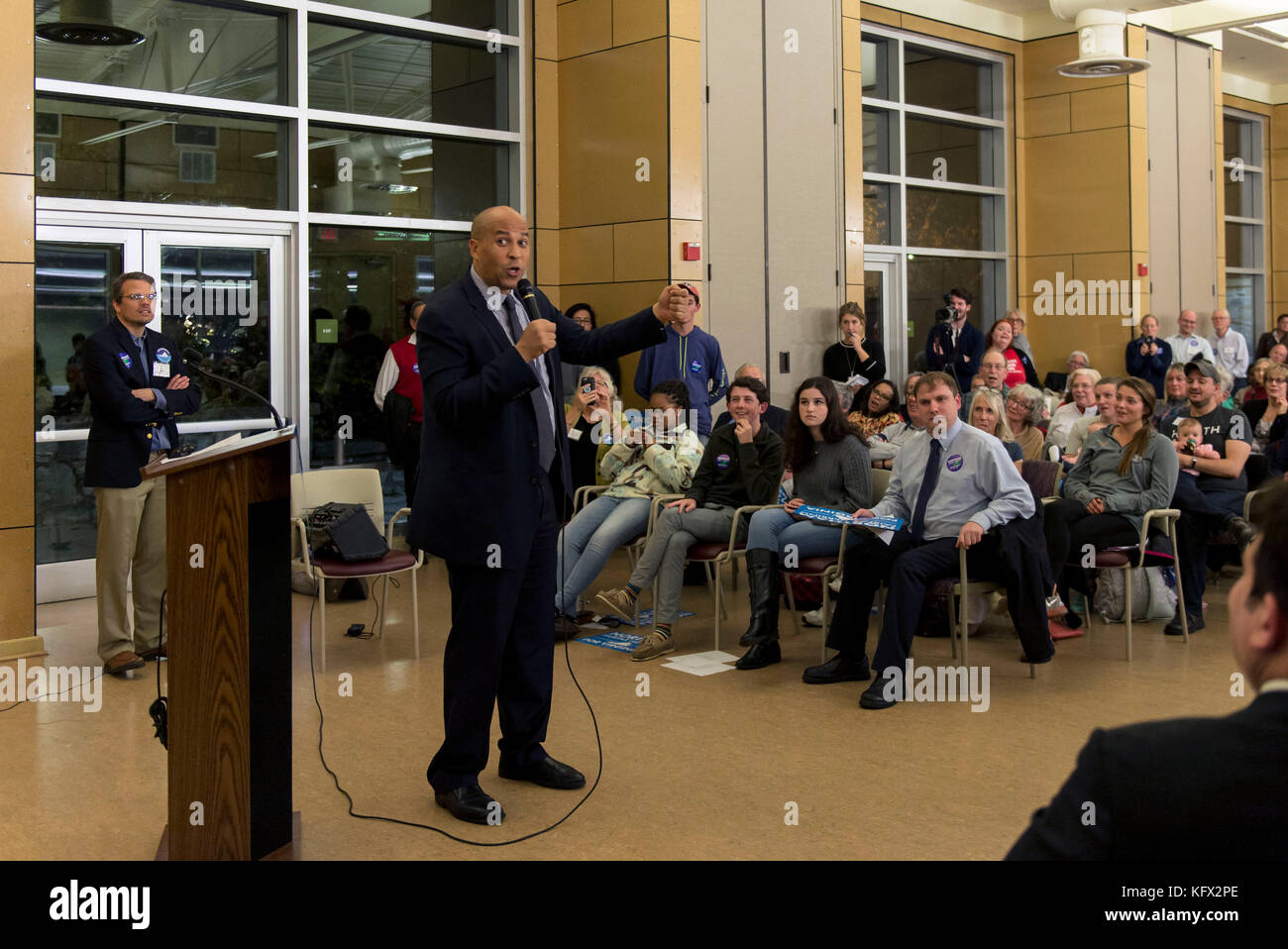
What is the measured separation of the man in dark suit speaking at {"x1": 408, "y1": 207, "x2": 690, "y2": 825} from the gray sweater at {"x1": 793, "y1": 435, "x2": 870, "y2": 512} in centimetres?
230

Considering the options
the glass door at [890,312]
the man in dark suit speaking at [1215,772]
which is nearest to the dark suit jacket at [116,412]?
the man in dark suit speaking at [1215,772]

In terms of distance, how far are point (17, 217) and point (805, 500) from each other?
3.87 metres

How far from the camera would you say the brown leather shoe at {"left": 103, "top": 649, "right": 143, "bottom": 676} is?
17.4ft

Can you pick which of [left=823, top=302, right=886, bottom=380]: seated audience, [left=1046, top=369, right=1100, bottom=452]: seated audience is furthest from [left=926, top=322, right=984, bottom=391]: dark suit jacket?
[left=1046, top=369, right=1100, bottom=452]: seated audience

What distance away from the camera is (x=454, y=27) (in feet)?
28.7

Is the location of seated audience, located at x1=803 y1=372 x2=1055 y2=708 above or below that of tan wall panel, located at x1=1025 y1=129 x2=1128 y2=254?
below

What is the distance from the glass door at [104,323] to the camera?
22.6 ft

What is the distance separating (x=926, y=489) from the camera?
517 centimetres

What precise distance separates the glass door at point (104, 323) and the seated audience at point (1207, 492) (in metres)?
5.44

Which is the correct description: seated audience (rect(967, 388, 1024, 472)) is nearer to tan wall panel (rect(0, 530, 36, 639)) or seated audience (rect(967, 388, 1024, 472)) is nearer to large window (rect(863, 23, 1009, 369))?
tan wall panel (rect(0, 530, 36, 639))

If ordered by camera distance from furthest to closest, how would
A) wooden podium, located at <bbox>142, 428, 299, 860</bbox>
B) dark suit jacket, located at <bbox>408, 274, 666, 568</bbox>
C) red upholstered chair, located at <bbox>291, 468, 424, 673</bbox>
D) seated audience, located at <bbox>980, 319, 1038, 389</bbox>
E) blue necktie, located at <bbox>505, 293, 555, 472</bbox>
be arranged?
seated audience, located at <bbox>980, 319, 1038, 389</bbox> < red upholstered chair, located at <bbox>291, 468, 424, 673</bbox> < blue necktie, located at <bbox>505, 293, 555, 472</bbox> < dark suit jacket, located at <bbox>408, 274, 666, 568</bbox> < wooden podium, located at <bbox>142, 428, 299, 860</bbox>

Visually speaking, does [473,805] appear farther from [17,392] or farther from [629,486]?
[17,392]
